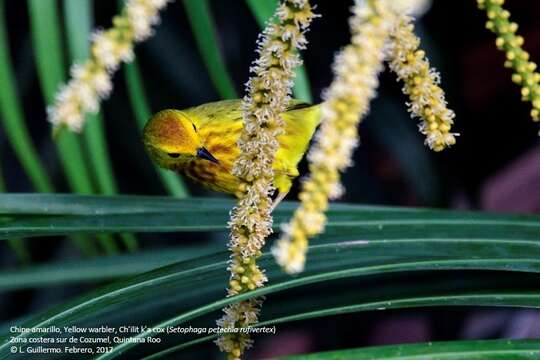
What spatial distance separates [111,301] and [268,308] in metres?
0.14

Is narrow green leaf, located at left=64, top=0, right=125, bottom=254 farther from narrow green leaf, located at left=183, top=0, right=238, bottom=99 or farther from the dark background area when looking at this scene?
the dark background area

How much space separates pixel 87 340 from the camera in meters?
0.64

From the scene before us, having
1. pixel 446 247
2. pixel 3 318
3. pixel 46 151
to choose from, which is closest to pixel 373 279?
pixel 446 247

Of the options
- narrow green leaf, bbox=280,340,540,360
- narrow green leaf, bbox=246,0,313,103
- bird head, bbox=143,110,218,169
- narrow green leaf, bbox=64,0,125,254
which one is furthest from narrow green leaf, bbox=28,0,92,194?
narrow green leaf, bbox=280,340,540,360

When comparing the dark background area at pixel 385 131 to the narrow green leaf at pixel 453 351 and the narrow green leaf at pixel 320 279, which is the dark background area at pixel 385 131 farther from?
the narrow green leaf at pixel 453 351

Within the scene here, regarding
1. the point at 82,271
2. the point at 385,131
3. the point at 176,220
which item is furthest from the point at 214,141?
the point at 385,131

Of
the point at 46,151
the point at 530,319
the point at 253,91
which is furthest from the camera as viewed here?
the point at 46,151

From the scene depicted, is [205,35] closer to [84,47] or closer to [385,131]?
[84,47]

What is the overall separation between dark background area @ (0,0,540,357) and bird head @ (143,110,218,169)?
17.7 inches

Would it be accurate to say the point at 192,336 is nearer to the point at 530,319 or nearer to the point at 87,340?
the point at 87,340

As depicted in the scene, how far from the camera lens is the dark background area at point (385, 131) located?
151 centimetres

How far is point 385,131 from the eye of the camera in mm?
1624

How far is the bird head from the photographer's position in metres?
1.08

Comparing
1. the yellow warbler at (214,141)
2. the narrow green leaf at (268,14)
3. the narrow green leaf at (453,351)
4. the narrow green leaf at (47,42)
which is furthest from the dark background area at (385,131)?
the narrow green leaf at (453,351)
